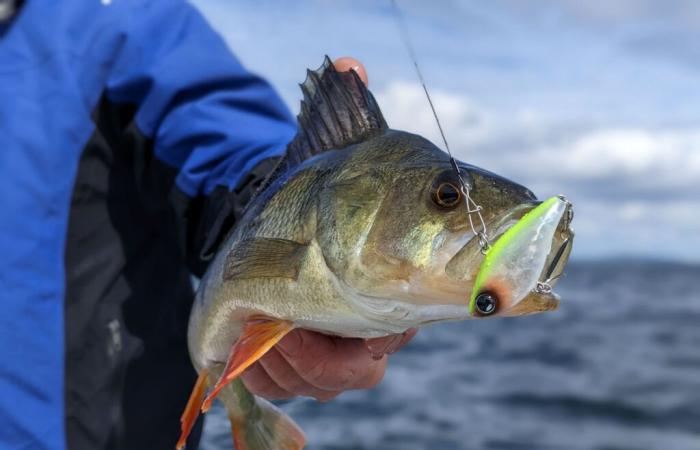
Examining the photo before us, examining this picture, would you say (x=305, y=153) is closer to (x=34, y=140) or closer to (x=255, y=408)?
(x=255, y=408)

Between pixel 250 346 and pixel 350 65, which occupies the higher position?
pixel 350 65

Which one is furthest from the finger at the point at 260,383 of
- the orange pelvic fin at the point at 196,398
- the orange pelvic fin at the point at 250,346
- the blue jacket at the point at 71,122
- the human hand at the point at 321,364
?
the blue jacket at the point at 71,122

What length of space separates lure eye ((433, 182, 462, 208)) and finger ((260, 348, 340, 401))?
790 mm

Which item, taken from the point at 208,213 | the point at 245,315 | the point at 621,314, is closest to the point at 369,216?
the point at 245,315

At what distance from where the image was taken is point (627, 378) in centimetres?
1230

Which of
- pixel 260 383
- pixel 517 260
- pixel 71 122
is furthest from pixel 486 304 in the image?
pixel 71 122

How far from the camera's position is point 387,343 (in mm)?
1898

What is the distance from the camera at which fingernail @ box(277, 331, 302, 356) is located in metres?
1.96

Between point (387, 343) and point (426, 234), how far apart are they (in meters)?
0.49

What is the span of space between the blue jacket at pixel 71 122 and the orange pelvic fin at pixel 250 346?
36.6 inches

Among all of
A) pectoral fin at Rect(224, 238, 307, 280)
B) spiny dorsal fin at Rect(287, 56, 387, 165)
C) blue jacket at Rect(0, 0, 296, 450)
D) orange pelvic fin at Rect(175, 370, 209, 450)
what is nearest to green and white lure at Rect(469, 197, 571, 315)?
pectoral fin at Rect(224, 238, 307, 280)

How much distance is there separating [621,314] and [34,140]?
80.9 ft

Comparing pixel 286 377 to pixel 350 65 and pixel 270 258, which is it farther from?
pixel 350 65

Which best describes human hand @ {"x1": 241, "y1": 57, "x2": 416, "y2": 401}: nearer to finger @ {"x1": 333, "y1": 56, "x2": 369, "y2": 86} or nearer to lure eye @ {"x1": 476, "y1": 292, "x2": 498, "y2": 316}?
finger @ {"x1": 333, "y1": 56, "x2": 369, "y2": 86}
